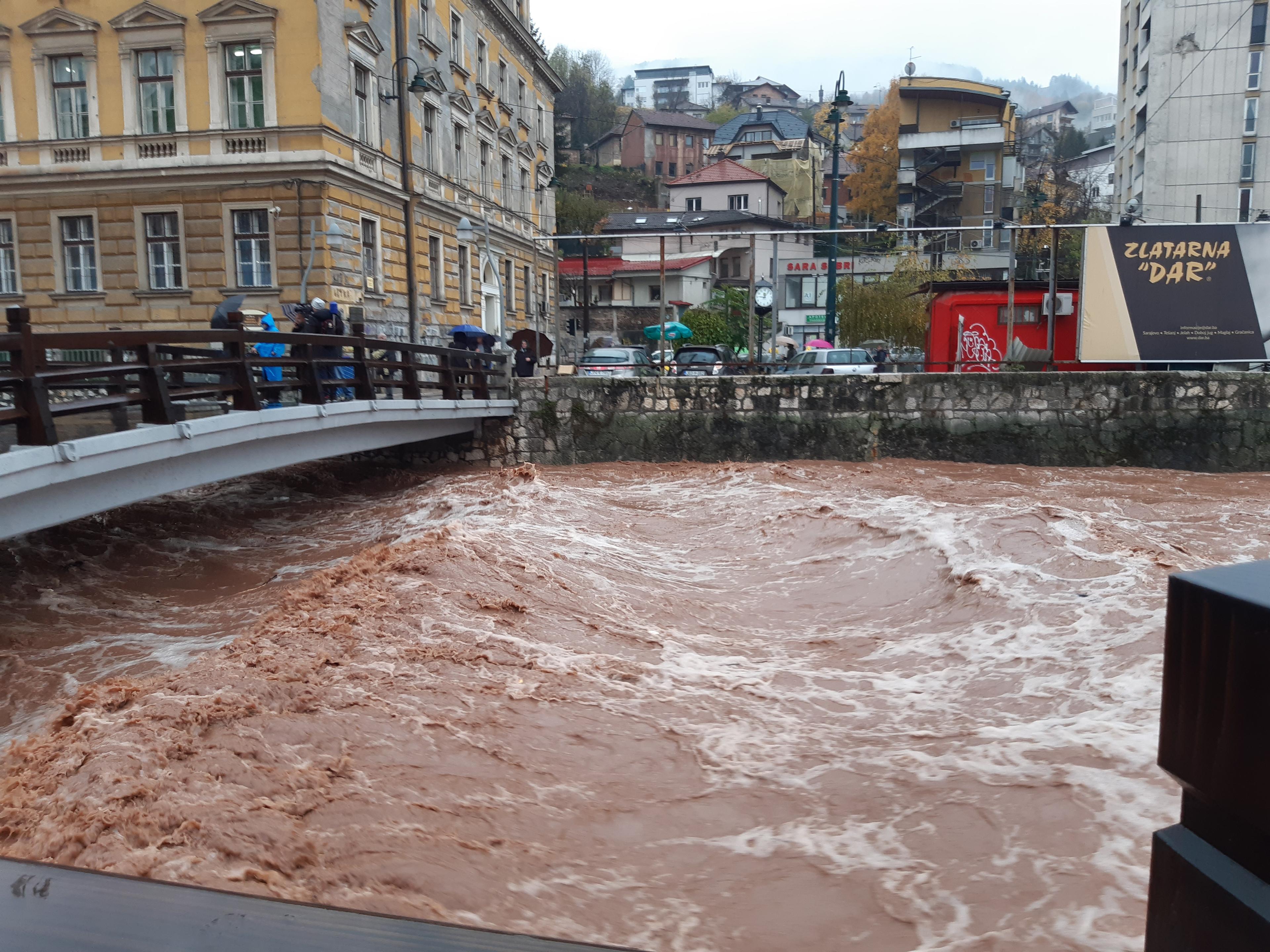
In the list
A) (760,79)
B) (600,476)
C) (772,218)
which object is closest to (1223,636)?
(600,476)

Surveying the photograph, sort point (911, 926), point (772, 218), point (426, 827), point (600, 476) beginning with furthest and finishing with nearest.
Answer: point (772, 218) → point (600, 476) → point (426, 827) → point (911, 926)

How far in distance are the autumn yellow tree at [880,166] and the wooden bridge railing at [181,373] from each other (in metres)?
46.2

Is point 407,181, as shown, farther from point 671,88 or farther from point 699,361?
point 671,88

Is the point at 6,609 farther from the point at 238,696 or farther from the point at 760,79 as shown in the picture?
the point at 760,79

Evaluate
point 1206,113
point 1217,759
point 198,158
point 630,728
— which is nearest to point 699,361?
point 198,158

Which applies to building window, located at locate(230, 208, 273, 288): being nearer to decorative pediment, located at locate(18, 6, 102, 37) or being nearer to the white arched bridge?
decorative pediment, located at locate(18, 6, 102, 37)

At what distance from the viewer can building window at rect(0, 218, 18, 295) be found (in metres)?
23.0

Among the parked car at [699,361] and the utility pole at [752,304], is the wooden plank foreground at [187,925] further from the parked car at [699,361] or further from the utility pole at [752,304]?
the parked car at [699,361]

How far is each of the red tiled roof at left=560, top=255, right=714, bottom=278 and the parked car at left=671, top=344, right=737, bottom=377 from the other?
60.4 feet

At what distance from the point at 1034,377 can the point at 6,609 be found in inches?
590

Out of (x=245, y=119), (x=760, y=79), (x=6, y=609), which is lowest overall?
(x=6, y=609)

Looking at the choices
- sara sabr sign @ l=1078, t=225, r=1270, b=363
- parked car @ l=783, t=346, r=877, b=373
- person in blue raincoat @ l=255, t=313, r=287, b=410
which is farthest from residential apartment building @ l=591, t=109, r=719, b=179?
person in blue raincoat @ l=255, t=313, r=287, b=410

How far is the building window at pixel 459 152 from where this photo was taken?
28.9m

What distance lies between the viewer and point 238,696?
520 cm
